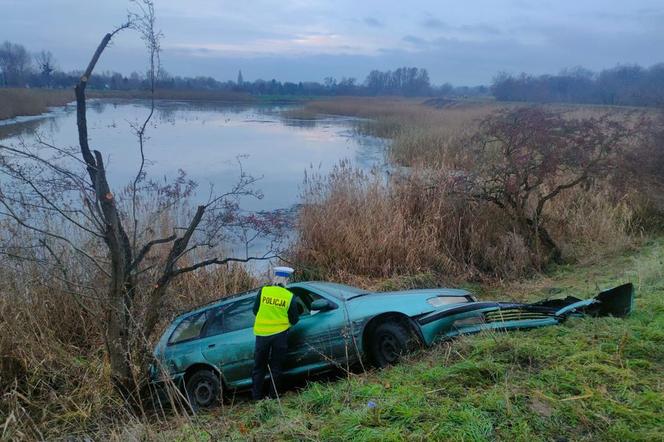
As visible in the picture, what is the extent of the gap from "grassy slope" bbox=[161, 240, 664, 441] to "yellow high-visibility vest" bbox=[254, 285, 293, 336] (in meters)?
0.74

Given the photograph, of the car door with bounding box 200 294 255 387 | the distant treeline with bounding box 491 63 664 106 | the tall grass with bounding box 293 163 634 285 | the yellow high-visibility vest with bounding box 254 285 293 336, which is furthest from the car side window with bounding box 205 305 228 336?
the distant treeline with bounding box 491 63 664 106

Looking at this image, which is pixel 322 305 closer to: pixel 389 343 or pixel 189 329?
pixel 389 343

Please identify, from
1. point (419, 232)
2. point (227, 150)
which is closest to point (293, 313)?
point (419, 232)

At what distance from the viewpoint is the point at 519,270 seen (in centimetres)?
1198

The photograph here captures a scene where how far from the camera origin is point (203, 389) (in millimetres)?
6910

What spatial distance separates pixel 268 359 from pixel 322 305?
0.85 m

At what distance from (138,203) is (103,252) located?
78.0 inches

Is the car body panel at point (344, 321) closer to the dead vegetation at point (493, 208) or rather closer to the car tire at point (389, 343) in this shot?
the car tire at point (389, 343)

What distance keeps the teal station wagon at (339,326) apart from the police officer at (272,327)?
22cm

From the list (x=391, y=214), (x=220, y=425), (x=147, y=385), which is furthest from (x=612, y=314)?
(x=391, y=214)

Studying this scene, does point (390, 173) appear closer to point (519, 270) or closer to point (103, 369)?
point (519, 270)

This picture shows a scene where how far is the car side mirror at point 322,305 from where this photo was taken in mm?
6242

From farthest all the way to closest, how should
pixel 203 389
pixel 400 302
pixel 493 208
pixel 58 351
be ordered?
pixel 493 208, pixel 58 351, pixel 203 389, pixel 400 302

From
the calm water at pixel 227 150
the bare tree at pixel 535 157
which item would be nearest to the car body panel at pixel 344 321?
the bare tree at pixel 535 157
